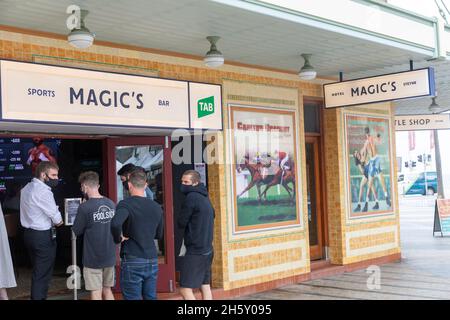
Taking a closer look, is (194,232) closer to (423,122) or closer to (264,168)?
(264,168)

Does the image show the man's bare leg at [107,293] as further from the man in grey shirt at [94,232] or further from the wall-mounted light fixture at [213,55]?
the wall-mounted light fixture at [213,55]

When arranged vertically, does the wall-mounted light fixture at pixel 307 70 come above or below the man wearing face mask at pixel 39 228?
above

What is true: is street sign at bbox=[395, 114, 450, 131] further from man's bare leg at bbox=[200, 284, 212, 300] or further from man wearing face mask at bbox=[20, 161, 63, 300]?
man wearing face mask at bbox=[20, 161, 63, 300]

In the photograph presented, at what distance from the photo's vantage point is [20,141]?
9344 mm

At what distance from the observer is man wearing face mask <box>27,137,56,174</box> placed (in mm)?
9391

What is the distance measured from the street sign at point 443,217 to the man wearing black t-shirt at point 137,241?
11747 millimetres

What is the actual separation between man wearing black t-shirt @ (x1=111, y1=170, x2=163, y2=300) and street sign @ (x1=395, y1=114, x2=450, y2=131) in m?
9.80

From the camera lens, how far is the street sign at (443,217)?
15.6 metres

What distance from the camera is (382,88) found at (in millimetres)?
8508

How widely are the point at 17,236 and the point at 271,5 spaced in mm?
6034

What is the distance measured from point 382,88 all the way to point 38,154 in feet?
17.5

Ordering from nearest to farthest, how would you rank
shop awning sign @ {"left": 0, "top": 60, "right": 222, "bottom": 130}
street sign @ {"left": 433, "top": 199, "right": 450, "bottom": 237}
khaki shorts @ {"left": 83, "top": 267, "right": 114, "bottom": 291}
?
shop awning sign @ {"left": 0, "top": 60, "right": 222, "bottom": 130} < khaki shorts @ {"left": 83, "top": 267, "right": 114, "bottom": 291} < street sign @ {"left": 433, "top": 199, "right": 450, "bottom": 237}

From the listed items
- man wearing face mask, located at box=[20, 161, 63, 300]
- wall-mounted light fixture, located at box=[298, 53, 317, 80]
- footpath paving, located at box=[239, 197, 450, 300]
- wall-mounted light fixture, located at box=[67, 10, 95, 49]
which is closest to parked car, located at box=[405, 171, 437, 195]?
footpath paving, located at box=[239, 197, 450, 300]

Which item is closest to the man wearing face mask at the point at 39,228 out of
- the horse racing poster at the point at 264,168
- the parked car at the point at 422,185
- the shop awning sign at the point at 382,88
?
the horse racing poster at the point at 264,168
